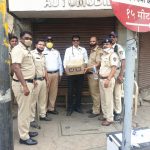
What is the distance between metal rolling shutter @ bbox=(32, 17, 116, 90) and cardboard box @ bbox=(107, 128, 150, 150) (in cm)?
393

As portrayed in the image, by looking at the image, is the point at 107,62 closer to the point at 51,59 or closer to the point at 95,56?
the point at 95,56

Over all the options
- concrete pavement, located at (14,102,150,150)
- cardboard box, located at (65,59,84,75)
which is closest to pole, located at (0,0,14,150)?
concrete pavement, located at (14,102,150,150)

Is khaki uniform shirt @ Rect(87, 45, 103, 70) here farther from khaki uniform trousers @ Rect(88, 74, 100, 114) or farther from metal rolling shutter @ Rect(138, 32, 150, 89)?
metal rolling shutter @ Rect(138, 32, 150, 89)

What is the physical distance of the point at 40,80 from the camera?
5.93 m

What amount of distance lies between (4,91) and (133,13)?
164 centimetres

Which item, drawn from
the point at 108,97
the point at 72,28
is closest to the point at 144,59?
the point at 72,28

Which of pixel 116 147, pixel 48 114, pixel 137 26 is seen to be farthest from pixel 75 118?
pixel 137 26

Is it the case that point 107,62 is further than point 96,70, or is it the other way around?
point 96,70

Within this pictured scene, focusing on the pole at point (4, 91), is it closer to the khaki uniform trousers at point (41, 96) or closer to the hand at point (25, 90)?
the hand at point (25, 90)

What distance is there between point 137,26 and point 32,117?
3875mm

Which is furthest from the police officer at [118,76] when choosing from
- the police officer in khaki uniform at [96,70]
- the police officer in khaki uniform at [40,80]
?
the police officer in khaki uniform at [40,80]

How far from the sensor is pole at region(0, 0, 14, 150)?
9.95 ft

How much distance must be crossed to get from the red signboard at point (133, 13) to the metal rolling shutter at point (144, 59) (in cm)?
543

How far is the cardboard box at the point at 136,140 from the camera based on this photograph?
358cm
